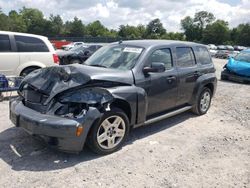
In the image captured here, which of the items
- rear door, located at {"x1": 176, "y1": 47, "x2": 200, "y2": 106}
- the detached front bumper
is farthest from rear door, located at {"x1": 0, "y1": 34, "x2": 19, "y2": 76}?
rear door, located at {"x1": 176, "y1": 47, "x2": 200, "y2": 106}

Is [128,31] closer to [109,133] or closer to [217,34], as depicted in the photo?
[217,34]

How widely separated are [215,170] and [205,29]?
105 metres

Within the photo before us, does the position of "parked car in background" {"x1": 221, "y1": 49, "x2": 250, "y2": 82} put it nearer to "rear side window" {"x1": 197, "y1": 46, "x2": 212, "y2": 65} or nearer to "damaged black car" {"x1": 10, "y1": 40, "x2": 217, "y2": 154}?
"rear side window" {"x1": 197, "y1": 46, "x2": 212, "y2": 65}

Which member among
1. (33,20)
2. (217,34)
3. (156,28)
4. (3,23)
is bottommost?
(217,34)

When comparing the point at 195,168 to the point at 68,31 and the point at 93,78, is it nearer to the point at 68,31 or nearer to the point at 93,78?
the point at 93,78

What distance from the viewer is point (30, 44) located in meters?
9.11

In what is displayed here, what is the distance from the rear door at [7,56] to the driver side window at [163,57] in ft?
16.0

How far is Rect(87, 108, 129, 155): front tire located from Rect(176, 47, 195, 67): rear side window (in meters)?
2.10

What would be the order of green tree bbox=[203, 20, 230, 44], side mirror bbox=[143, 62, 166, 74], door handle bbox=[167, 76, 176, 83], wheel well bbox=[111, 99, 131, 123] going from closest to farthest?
wheel well bbox=[111, 99, 131, 123], side mirror bbox=[143, 62, 166, 74], door handle bbox=[167, 76, 176, 83], green tree bbox=[203, 20, 230, 44]

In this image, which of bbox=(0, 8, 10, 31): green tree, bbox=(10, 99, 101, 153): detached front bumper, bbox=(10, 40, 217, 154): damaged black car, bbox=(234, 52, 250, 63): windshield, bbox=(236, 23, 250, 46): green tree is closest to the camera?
bbox=(10, 99, 101, 153): detached front bumper

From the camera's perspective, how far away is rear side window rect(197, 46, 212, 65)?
7090mm

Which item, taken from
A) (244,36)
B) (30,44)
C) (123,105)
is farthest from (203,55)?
(244,36)

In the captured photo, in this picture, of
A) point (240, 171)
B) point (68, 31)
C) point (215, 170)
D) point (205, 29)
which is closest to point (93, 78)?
point (215, 170)

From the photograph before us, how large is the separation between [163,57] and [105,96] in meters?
1.92
